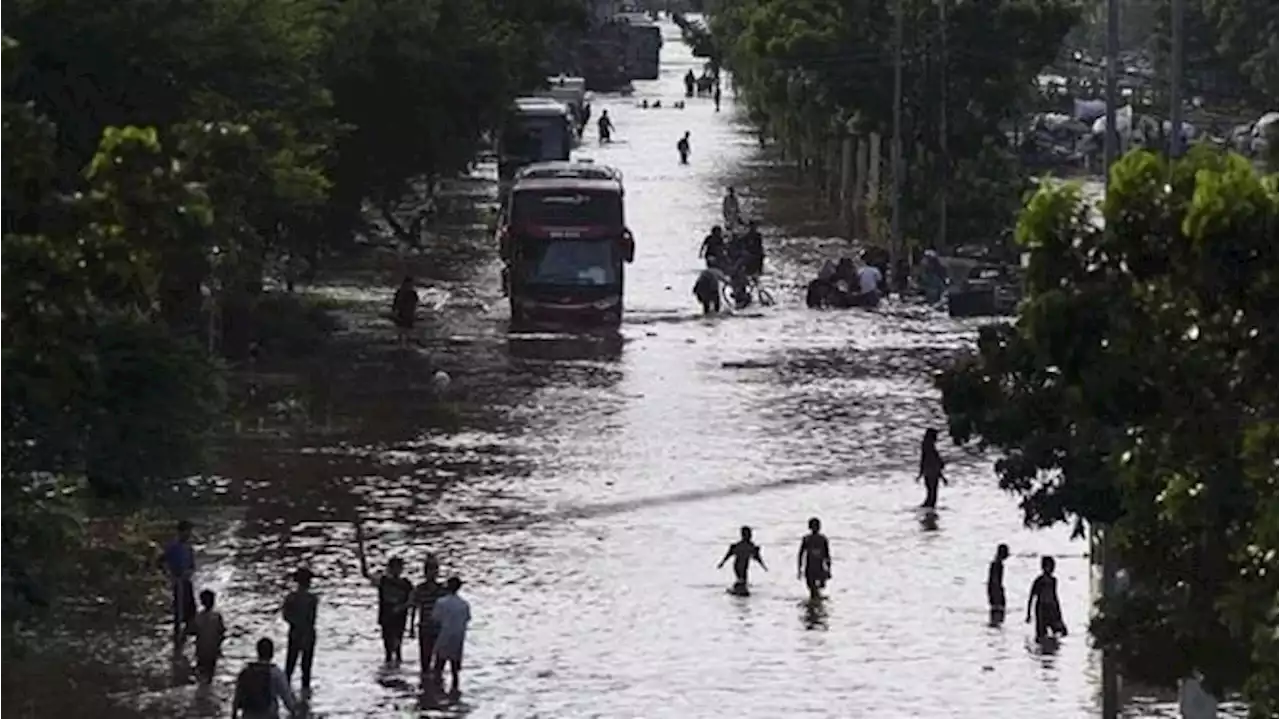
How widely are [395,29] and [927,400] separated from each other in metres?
15.6

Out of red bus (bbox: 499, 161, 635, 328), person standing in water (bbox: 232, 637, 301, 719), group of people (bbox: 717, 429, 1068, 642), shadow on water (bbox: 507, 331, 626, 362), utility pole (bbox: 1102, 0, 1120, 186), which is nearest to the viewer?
person standing in water (bbox: 232, 637, 301, 719)

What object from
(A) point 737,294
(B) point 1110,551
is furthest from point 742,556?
(A) point 737,294

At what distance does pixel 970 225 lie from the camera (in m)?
65.6

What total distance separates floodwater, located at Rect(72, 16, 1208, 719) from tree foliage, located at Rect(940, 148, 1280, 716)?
8.02 meters

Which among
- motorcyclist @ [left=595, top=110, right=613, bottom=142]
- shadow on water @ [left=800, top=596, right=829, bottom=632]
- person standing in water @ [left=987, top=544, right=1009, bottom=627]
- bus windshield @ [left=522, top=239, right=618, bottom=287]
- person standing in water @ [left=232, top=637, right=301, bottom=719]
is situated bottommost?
motorcyclist @ [left=595, top=110, right=613, bottom=142]

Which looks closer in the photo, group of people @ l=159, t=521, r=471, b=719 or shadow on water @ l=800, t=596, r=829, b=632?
group of people @ l=159, t=521, r=471, b=719

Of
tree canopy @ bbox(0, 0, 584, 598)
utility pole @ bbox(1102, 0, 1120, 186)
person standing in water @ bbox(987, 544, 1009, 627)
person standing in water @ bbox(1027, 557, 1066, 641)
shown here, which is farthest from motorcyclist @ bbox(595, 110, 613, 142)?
person standing in water @ bbox(1027, 557, 1066, 641)

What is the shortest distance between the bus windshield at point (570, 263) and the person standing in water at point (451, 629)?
93.2ft

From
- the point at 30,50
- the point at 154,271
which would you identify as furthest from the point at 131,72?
the point at 154,271

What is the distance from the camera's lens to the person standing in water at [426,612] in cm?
2592

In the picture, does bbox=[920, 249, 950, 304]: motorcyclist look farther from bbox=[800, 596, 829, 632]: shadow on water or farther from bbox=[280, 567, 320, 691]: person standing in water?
bbox=[280, 567, 320, 691]: person standing in water

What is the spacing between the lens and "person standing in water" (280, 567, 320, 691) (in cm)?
2528

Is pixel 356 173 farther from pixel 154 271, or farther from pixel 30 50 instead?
pixel 154 271

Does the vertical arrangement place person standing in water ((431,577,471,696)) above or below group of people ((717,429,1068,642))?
above
